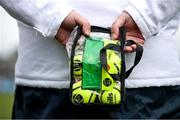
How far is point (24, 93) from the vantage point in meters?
2.31

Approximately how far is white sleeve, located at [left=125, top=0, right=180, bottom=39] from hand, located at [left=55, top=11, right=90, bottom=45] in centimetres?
15

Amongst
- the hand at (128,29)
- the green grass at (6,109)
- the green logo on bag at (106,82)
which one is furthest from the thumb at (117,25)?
the green grass at (6,109)

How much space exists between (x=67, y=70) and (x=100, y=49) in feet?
0.59

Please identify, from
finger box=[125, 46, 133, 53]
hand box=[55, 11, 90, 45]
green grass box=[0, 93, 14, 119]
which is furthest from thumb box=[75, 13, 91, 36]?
green grass box=[0, 93, 14, 119]

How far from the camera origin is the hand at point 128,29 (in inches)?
82.7

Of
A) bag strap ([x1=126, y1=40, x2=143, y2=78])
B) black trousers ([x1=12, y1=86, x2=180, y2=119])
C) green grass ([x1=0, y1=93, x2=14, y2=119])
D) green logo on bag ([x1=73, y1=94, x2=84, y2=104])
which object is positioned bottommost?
green grass ([x1=0, y1=93, x2=14, y2=119])

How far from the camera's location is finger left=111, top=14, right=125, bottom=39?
6.88 ft

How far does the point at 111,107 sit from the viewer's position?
213 centimetres

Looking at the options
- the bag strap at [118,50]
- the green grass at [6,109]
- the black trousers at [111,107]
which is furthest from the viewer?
the green grass at [6,109]

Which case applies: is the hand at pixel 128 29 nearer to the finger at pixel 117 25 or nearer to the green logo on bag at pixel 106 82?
the finger at pixel 117 25

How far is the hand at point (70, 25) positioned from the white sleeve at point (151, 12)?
0.48 ft

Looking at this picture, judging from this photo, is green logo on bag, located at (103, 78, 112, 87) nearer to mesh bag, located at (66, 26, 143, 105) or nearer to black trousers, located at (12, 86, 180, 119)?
mesh bag, located at (66, 26, 143, 105)

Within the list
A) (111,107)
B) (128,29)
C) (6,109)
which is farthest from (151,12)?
(6,109)

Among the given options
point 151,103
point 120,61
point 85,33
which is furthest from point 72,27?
point 151,103
